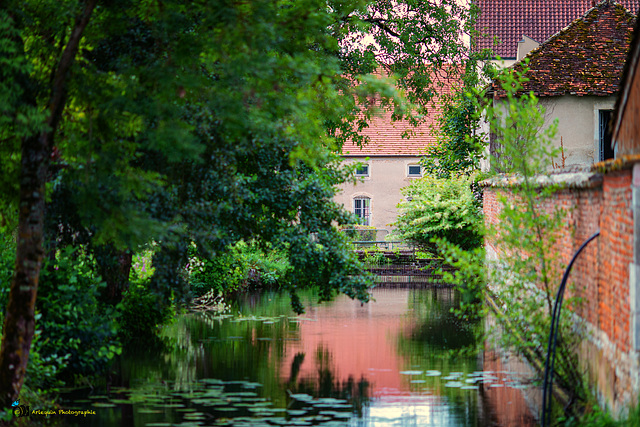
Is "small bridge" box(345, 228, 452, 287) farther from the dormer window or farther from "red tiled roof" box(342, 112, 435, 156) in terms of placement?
the dormer window

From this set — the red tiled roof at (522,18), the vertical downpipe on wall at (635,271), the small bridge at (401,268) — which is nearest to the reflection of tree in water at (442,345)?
the vertical downpipe on wall at (635,271)

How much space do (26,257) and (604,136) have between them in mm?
19657

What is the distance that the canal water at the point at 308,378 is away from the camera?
10602mm

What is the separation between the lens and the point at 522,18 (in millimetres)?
37125

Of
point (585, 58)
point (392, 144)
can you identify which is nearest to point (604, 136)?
point (585, 58)

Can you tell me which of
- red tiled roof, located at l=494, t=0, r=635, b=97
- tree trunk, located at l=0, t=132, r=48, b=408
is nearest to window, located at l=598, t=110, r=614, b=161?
red tiled roof, located at l=494, t=0, r=635, b=97

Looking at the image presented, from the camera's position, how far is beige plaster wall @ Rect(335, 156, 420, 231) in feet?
160

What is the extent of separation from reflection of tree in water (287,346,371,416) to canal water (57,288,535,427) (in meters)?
0.02

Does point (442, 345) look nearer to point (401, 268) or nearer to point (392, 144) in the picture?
point (401, 268)

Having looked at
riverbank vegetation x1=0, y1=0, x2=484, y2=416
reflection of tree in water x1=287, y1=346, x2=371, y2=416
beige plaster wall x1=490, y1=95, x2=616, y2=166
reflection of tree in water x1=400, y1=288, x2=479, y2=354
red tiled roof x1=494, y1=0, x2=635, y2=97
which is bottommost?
reflection of tree in water x1=287, y1=346, x2=371, y2=416

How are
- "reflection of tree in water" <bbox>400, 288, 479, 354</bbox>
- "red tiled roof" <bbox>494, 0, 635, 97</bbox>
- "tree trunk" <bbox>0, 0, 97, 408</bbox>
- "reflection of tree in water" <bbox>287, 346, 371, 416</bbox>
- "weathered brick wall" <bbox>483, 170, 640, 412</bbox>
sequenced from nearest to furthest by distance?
"weathered brick wall" <bbox>483, 170, 640, 412</bbox> → "tree trunk" <bbox>0, 0, 97, 408</bbox> → "reflection of tree in water" <bbox>287, 346, 371, 416</bbox> → "reflection of tree in water" <bbox>400, 288, 479, 354</bbox> → "red tiled roof" <bbox>494, 0, 635, 97</bbox>

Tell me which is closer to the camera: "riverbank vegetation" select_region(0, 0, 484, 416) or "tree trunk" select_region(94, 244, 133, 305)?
"riverbank vegetation" select_region(0, 0, 484, 416)

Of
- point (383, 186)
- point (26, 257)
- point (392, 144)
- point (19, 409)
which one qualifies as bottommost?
point (19, 409)

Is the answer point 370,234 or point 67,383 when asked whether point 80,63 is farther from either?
point 370,234
